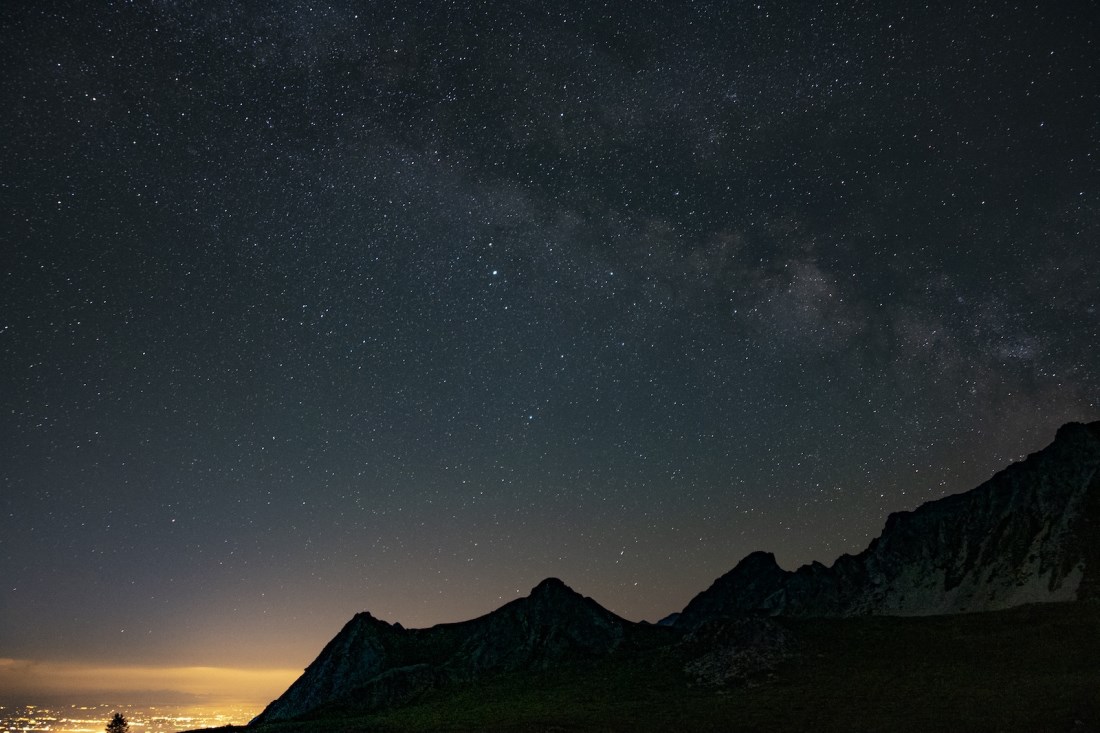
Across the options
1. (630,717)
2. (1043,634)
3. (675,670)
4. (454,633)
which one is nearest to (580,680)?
(675,670)

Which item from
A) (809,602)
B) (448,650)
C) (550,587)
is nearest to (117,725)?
(448,650)

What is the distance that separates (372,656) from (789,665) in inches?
2514

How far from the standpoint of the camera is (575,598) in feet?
344

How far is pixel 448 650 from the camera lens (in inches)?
4026

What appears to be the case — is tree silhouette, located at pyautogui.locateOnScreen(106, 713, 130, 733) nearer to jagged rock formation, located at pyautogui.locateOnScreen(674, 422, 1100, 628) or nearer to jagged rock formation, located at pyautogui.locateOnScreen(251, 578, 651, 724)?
jagged rock formation, located at pyautogui.locateOnScreen(251, 578, 651, 724)

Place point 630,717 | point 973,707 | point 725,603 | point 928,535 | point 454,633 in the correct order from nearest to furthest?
1. point 973,707
2. point 630,717
3. point 454,633
4. point 928,535
5. point 725,603

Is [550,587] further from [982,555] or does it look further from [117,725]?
[117,725]

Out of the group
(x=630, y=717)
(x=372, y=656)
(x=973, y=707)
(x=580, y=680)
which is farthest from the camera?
(x=372, y=656)

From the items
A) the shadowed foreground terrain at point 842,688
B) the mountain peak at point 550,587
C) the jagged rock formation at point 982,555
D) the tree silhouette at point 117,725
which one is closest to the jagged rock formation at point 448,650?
the mountain peak at point 550,587

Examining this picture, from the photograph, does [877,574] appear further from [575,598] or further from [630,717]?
[630,717]

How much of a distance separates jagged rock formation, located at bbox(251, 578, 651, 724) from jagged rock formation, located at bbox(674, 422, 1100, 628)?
2424 cm

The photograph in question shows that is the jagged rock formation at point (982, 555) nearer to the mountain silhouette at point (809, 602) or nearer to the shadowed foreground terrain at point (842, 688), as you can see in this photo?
the mountain silhouette at point (809, 602)

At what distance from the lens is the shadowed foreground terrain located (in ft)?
150

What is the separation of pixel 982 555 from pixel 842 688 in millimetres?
75873
